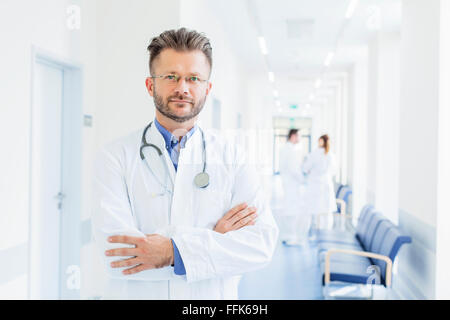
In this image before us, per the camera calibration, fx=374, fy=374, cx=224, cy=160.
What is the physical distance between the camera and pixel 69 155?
107cm

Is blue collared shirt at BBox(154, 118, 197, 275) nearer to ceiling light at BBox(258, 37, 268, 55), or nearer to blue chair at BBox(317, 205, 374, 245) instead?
ceiling light at BBox(258, 37, 268, 55)

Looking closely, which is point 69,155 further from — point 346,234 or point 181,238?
point 346,234

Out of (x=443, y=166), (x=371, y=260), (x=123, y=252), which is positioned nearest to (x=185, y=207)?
(x=123, y=252)

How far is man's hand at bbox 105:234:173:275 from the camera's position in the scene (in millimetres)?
580

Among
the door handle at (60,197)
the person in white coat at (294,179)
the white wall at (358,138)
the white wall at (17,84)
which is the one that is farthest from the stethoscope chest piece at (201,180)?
the white wall at (358,138)

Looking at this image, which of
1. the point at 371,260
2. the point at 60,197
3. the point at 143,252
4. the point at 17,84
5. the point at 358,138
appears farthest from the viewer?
the point at 358,138

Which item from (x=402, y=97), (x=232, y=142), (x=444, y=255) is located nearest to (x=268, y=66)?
(x=232, y=142)

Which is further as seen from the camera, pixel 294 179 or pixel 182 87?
pixel 294 179

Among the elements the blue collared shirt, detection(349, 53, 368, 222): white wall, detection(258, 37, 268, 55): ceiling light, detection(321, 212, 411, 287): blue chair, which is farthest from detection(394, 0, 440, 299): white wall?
detection(349, 53, 368, 222): white wall

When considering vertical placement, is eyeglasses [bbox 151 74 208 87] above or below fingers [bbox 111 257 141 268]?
above

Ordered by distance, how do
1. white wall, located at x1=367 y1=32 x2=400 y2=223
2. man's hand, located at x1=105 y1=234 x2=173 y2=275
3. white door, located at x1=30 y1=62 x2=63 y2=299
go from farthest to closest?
white wall, located at x1=367 y1=32 x2=400 y2=223, white door, located at x1=30 y1=62 x2=63 y2=299, man's hand, located at x1=105 y1=234 x2=173 y2=275

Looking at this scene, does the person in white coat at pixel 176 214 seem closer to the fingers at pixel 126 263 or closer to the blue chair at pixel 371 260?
the fingers at pixel 126 263

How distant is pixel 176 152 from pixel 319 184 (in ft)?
10.4

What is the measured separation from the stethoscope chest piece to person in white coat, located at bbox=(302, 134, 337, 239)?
3040mm
